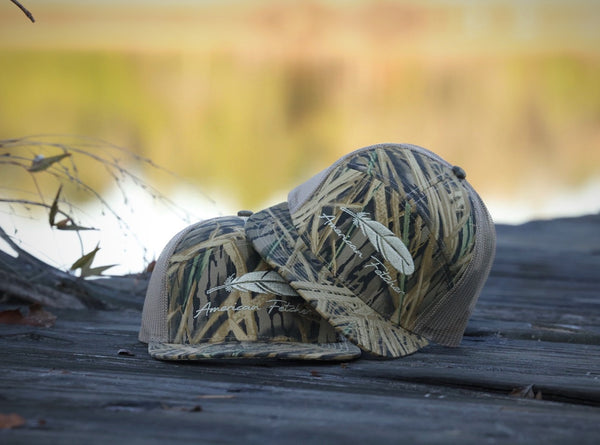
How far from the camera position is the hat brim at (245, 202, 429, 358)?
1562mm

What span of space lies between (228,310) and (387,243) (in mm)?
361

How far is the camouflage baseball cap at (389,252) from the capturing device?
1624 mm

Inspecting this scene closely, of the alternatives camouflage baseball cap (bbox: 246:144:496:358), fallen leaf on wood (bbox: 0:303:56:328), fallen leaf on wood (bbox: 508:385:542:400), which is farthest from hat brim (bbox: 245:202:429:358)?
fallen leaf on wood (bbox: 0:303:56:328)

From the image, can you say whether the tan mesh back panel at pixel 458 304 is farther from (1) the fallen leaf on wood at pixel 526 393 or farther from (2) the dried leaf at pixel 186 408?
(2) the dried leaf at pixel 186 408

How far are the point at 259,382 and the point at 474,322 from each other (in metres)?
0.92

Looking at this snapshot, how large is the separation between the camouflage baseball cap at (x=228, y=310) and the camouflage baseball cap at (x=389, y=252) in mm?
49

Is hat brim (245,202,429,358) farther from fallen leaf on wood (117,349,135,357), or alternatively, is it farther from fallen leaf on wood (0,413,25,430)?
fallen leaf on wood (0,413,25,430)

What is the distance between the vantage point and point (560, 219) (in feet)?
16.8

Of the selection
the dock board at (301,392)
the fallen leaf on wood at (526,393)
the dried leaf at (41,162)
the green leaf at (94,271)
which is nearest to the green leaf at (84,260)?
the green leaf at (94,271)

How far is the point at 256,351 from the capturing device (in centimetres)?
150

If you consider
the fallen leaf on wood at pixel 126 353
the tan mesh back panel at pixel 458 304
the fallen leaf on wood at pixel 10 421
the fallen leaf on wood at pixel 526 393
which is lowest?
the fallen leaf on wood at pixel 10 421

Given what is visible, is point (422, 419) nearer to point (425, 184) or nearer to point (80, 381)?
point (80, 381)

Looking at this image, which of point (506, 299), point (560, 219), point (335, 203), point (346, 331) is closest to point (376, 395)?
point (346, 331)

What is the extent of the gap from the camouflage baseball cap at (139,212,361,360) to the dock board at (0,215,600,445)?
5 cm
